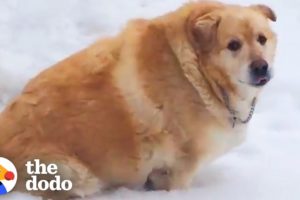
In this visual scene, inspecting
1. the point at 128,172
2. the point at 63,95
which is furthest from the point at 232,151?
the point at 63,95

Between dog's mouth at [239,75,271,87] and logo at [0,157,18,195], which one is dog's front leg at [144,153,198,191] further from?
logo at [0,157,18,195]

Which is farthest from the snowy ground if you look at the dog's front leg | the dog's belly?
the dog's belly

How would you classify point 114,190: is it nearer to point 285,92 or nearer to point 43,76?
point 43,76

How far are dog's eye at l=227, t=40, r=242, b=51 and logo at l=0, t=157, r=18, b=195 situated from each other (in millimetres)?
1216

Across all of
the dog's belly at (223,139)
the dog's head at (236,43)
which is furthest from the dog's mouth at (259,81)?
the dog's belly at (223,139)

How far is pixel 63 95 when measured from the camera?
3.91 m

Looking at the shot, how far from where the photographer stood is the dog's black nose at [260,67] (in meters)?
3.68

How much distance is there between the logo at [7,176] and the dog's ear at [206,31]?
111cm

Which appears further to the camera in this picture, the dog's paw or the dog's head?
the dog's paw

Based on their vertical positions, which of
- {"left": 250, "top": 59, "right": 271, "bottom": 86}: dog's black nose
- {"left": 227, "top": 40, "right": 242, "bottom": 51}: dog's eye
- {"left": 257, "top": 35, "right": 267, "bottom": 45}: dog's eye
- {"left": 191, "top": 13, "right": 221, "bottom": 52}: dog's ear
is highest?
{"left": 191, "top": 13, "right": 221, "bottom": 52}: dog's ear

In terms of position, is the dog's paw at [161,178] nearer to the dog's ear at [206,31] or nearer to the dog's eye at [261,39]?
the dog's ear at [206,31]

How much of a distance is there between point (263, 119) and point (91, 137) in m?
1.52

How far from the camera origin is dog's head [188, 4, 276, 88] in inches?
146

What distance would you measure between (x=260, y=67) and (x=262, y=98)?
162 centimetres
